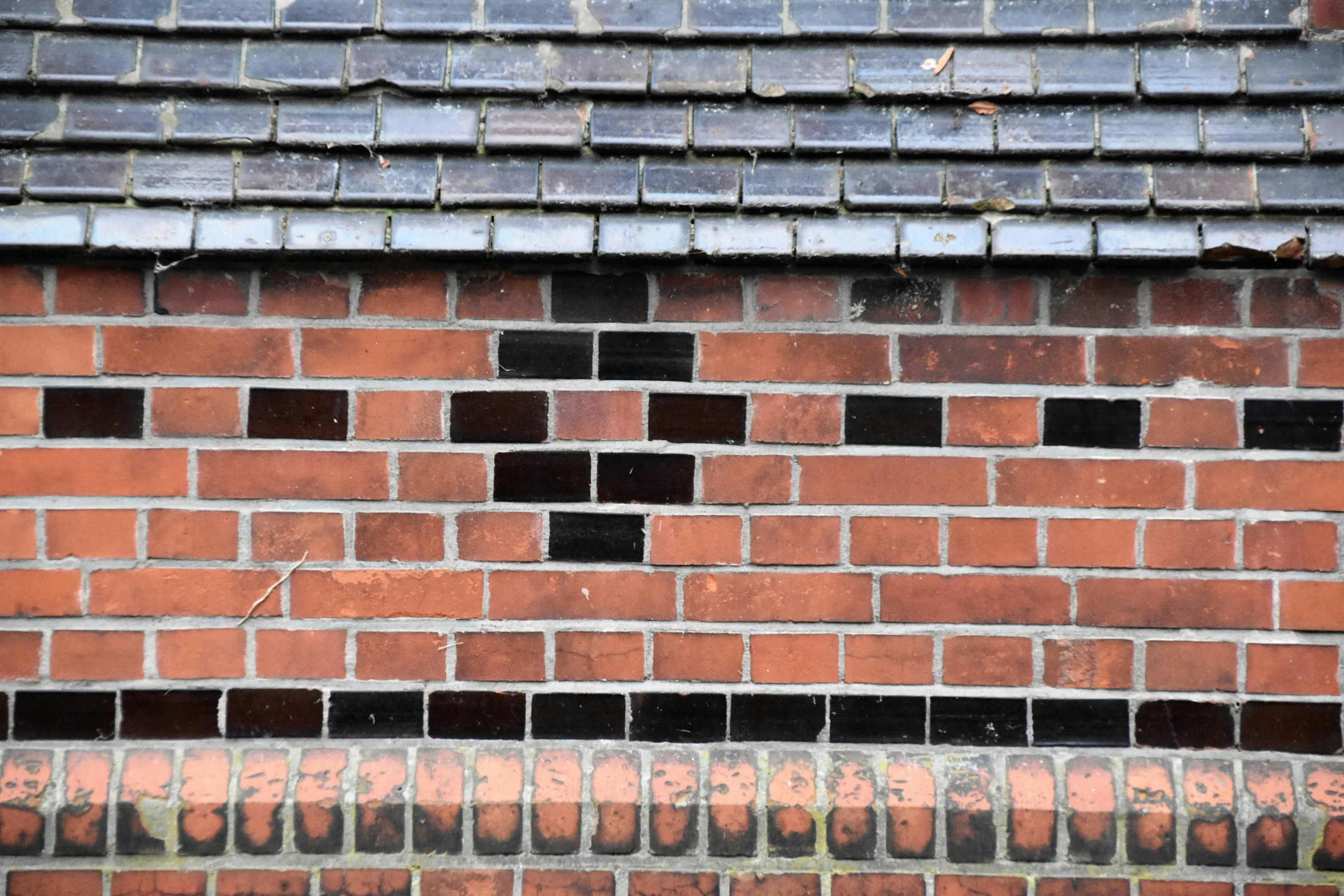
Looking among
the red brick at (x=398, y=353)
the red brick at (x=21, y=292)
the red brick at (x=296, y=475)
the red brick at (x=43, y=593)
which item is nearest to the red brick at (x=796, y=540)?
the red brick at (x=398, y=353)

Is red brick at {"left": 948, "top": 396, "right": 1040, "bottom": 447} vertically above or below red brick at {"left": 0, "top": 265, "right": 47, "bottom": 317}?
below

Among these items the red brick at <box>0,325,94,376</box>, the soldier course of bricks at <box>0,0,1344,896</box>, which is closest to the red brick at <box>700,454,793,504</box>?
the soldier course of bricks at <box>0,0,1344,896</box>

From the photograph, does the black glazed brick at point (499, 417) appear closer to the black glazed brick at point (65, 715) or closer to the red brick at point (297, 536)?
the red brick at point (297, 536)

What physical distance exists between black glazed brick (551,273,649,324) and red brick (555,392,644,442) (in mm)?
138

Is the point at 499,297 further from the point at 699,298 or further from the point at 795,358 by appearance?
the point at 795,358

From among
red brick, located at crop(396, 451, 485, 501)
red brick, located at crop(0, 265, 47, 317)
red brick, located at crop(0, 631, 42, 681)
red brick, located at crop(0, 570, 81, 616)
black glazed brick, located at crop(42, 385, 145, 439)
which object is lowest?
red brick, located at crop(0, 631, 42, 681)

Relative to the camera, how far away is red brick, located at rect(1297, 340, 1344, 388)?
147 centimetres

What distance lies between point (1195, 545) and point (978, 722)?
0.51 metres

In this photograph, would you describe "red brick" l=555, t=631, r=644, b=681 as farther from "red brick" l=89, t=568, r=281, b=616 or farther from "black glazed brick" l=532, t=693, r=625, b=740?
"red brick" l=89, t=568, r=281, b=616

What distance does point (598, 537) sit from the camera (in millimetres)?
1504

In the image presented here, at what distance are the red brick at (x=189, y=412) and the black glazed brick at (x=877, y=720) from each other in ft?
4.03

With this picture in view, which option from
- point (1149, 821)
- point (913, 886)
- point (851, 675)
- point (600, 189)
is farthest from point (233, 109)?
point (1149, 821)

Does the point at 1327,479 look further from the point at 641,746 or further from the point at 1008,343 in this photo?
the point at 641,746

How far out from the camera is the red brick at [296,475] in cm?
150
